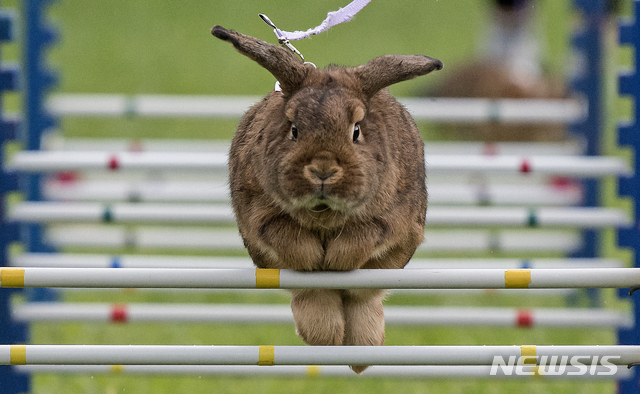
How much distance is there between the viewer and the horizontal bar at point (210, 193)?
209 inches

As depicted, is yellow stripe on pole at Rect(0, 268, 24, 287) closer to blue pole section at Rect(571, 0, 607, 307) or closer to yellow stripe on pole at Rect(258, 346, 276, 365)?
yellow stripe on pole at Rect(258, 346, 276, 365)

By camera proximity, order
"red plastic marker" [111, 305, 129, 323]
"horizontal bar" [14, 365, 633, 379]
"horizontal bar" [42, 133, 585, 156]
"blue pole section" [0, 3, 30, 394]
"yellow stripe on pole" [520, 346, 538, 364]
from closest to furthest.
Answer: "yellow stripe on pole" [520, 346, 538, 364], "horizontal bar" [14, 365, 633, 379], "blue pole section" [0, 3, 30, 394], "red plastic marker" [111, 305, 129, 323], "horizontal bar" [42, 133, 585, 156]

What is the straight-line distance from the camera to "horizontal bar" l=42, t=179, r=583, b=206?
209 inches

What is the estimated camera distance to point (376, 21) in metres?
16.7

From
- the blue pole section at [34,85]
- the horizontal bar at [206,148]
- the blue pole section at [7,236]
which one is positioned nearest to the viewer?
the blue pole section at [7,236]

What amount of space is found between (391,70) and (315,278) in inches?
27.1

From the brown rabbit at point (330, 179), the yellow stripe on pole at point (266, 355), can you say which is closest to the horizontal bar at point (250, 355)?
the yellow stripe on pole at point (266, 355)

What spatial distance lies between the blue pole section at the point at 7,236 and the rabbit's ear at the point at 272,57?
189cm

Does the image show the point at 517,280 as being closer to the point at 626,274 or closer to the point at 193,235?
the point at 626,274

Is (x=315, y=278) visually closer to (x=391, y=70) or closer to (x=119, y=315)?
(x=391, y=70)

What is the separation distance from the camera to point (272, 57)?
8.55 feet

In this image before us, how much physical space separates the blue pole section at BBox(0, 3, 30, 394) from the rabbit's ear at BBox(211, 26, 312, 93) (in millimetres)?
1893

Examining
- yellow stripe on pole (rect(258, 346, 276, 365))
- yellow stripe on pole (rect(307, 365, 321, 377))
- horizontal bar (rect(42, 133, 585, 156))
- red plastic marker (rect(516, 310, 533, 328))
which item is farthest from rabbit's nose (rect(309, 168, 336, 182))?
horizontal bar (rect(42, 133, 585, 156))

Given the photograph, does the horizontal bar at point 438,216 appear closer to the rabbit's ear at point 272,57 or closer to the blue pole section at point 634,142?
the blue pole section at point 634,142
